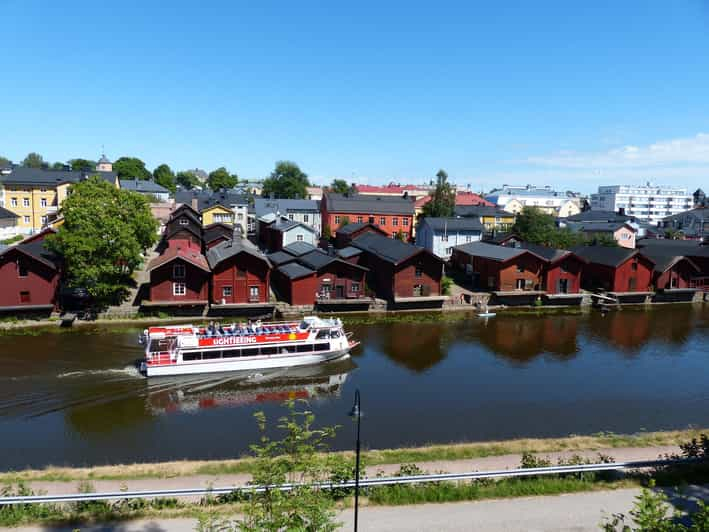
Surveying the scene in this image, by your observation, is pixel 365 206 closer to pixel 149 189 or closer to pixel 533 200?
pixel 149 189

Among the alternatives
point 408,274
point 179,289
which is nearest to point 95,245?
point 179,289

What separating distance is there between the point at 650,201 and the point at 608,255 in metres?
102

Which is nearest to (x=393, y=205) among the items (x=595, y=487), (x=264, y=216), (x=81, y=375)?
(x=264, y=216)

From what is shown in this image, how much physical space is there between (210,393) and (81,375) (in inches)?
232

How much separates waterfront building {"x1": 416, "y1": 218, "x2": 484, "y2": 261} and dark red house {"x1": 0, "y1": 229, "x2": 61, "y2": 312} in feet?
115

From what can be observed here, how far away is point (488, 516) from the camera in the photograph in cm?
1109

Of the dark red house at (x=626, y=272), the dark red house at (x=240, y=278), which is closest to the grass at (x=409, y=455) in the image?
the dark red house at (x=240, y=278)

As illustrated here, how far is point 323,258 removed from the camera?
38844 mm

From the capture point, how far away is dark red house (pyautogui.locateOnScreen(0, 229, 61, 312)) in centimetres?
3091

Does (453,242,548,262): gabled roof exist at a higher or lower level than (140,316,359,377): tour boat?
higher

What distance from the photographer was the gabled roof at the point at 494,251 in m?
41.3

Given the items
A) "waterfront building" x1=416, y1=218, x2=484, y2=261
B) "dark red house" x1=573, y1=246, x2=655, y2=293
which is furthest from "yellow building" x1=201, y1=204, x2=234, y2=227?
"dark red house" x1=573, y1=246, x2=655, y2=293

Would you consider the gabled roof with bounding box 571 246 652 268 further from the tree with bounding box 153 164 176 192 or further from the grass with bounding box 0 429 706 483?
the tree with bounding box 153 164 176 192

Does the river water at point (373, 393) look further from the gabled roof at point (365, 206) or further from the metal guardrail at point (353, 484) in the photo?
the gabled roof at point (365, 206)
